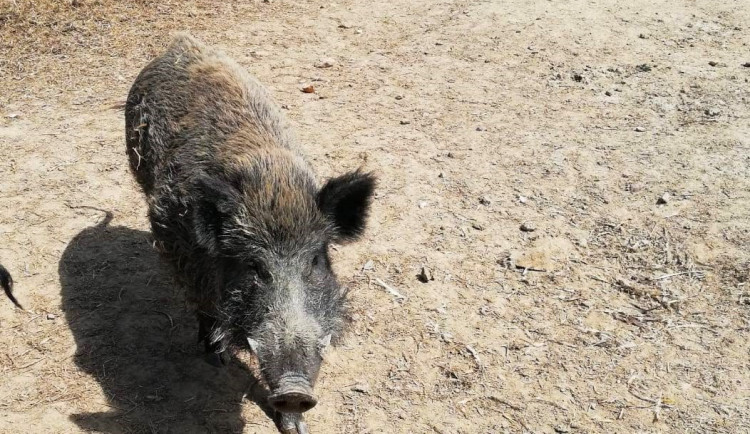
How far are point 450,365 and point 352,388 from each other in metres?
0.58

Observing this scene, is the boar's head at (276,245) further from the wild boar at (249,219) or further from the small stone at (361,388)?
the small stone at (361,388)

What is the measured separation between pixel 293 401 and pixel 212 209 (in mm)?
1088

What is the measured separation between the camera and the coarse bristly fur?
119 inches

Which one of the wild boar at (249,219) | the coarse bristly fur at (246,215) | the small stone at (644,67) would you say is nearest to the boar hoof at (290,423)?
the wild boar at (249,219)

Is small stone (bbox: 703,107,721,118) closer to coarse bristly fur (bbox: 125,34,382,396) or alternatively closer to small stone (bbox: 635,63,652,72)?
small stone (bbox: 635,63,652,72)

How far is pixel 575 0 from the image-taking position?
318 inches

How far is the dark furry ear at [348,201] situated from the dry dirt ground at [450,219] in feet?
2.90

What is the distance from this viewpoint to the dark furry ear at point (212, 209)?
325 cm

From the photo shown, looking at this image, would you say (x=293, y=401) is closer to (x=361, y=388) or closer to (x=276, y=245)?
(x=276, y=245)

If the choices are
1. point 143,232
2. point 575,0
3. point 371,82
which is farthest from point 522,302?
point 575,0

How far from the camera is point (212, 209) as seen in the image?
10.9 ft

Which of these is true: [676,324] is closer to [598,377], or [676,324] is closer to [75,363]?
[598,377]

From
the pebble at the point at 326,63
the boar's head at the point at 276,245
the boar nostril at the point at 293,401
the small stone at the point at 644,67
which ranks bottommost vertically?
the small stone at the point at 644,67

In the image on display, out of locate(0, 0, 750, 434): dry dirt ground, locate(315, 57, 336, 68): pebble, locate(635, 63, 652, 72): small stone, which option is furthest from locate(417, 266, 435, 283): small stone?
locate(635, 63, 652, 72): small stone
